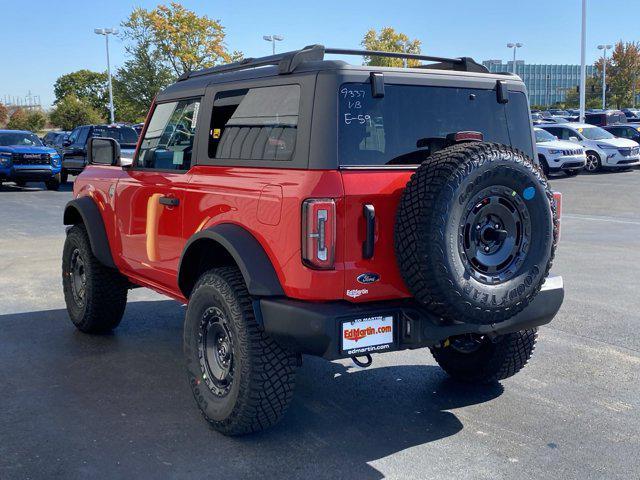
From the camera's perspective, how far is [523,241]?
3.92 m

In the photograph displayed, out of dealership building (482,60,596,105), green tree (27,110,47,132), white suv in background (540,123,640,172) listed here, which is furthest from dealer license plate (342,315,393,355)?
dealership building (482,60,596,105)

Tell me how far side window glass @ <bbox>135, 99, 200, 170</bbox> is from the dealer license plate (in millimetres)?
1814

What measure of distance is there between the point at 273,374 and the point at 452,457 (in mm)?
1018

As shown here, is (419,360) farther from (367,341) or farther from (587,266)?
(587,266)

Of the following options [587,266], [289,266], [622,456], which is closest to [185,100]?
[289,266]

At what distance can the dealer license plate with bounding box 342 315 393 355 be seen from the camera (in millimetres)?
3746

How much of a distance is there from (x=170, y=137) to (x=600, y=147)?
22952 mm

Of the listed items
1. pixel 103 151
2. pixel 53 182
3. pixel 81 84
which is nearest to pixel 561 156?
pixel 53 182

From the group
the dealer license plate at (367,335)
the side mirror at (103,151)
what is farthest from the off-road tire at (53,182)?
the dealer license plate at (367,335)

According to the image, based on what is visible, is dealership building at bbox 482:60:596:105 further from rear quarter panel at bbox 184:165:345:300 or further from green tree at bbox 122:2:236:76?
rear quarter panel at bbox 184:165:345:300

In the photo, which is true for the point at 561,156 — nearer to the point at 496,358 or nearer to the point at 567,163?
the point at 567,163

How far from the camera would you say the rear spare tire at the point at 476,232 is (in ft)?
11.9

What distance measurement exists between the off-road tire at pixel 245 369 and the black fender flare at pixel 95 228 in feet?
6.27

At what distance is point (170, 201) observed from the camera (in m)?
4.96
